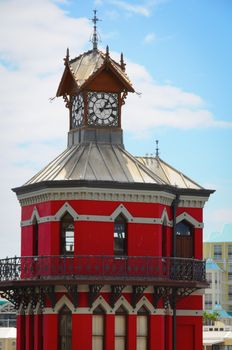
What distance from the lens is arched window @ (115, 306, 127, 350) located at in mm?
47875

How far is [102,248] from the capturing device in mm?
47750

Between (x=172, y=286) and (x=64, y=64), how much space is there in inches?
420

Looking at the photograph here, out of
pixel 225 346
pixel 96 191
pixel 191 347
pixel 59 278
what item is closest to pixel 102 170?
pixel 96 191

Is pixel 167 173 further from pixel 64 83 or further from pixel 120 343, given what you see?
pixel 120 343

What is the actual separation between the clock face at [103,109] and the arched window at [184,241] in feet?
16.8

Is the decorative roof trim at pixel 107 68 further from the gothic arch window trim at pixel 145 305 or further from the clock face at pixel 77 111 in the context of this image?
the gothic arch window trim at pixel 145 305

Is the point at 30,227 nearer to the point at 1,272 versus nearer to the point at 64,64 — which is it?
the point at 1,272

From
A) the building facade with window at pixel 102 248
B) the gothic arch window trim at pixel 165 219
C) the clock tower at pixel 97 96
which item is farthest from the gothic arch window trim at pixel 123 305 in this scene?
the clock tower at pixel 97 96

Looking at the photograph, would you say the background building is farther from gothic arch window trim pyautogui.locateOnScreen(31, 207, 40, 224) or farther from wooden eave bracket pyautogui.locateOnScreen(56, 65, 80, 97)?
gothic arch window trim pyautogui.locateOnScreen(31, 207, 40, 224)

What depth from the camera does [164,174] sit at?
53688mm

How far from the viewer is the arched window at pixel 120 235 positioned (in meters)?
48.3

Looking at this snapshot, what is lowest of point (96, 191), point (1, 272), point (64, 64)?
point (1, 272)

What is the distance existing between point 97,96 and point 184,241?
278 inches

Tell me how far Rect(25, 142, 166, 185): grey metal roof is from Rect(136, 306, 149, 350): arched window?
16.9 feet
